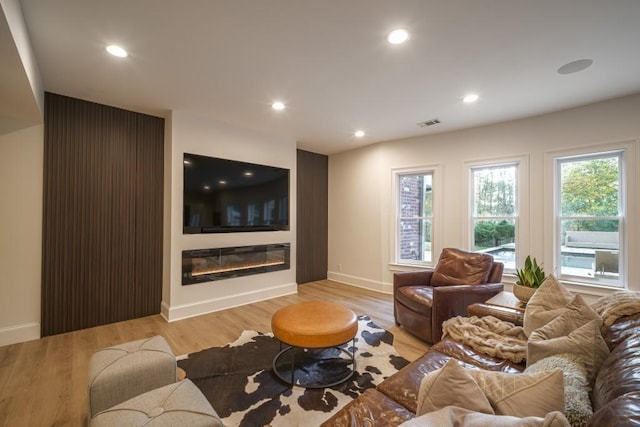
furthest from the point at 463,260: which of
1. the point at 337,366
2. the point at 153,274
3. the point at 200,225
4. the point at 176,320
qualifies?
the point at 153,274

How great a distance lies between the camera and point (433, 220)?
4469mm

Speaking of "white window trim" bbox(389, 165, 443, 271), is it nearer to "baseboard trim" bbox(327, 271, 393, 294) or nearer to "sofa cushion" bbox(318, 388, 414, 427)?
"baseboard trim" bbox(327, 271, 393, 294)

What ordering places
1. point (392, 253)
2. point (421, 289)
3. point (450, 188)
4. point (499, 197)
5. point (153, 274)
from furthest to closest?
point (392, 253)
point (450, 188)
point (499, 197)
point (153, 274)
point (421, 289)

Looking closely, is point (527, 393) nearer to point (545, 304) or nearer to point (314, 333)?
point (545, 304)

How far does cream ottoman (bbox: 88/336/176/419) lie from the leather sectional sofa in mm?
1208

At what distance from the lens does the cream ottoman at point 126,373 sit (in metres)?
1.55

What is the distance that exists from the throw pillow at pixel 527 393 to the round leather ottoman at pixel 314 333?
4.05 ft

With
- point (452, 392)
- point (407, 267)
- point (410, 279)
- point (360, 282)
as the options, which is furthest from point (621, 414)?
point (360, 282)

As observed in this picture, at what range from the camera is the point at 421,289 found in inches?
124

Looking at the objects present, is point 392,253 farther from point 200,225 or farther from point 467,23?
point 467,23

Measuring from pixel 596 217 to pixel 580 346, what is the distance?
2.97 metres

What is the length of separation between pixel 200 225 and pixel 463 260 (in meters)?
3.41

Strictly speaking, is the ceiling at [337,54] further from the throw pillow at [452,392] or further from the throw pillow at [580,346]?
the throw pillow at [452,392]

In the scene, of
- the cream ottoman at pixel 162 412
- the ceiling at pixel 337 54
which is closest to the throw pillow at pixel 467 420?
the cream ottoman at pixel 162 412
